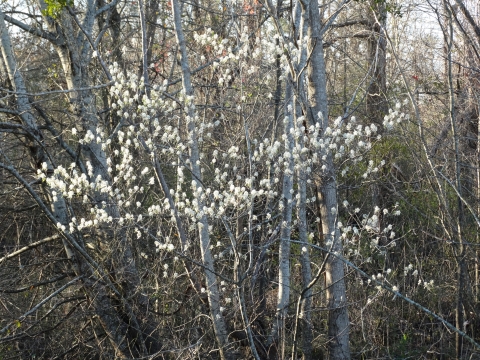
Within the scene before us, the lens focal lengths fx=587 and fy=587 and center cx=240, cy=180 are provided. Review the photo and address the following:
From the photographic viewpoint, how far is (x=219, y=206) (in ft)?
19.5

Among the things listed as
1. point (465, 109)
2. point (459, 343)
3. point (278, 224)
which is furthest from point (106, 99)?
point (459, 343)

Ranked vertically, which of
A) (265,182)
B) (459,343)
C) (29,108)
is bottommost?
(459,343)

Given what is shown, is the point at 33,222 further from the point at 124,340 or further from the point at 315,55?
the point at 315,55

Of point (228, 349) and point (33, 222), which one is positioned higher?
point (33, 222)

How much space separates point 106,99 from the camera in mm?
9398

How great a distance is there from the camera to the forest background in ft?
19.6

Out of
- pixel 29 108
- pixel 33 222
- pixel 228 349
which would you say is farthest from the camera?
pixel 33 222

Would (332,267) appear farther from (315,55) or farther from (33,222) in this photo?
(33,222)

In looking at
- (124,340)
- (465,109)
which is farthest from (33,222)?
(465,109)

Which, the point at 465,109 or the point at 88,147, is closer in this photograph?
the point at 88,147

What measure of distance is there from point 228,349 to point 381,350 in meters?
2.54

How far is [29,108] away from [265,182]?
10.5ft

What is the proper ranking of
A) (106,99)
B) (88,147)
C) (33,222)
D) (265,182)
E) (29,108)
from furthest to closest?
(106,99) < (33,222) < (88,147) < (29,108) < (265,182)

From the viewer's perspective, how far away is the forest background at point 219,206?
A: 19.6 ft
